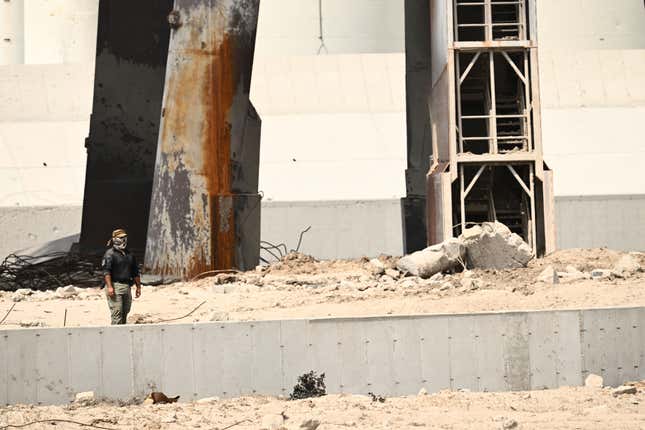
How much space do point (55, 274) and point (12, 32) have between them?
1413 centimetres

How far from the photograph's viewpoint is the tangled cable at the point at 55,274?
18.1 meters

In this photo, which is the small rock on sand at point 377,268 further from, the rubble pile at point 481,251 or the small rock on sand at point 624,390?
the small rock on sand at point 624,390

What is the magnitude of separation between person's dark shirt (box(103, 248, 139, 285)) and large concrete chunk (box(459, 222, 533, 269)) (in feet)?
20.0

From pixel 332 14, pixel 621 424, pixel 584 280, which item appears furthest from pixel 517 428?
pixel 332 14

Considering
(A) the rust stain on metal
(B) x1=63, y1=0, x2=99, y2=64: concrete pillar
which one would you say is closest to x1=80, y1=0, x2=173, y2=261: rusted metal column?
(A) the rust stain on metal

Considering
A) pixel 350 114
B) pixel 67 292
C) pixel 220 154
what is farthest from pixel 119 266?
pixel 350 114

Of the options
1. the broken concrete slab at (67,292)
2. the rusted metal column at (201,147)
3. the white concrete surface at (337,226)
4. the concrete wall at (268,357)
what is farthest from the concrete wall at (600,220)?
the concrete wall at (268,357)

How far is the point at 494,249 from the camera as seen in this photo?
17.1 metres

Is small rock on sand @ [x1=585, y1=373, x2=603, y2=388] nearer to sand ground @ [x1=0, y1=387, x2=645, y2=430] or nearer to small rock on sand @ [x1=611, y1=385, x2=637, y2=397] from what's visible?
sand ground @ [x1=0, y1=387, x2=645, y2=430]

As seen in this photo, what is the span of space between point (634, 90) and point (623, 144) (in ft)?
6.19

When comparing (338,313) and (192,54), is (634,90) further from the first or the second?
(338,313)

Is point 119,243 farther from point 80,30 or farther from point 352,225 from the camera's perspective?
point 80,30

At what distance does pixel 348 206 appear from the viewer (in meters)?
24.7

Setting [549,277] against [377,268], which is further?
[377,268]
